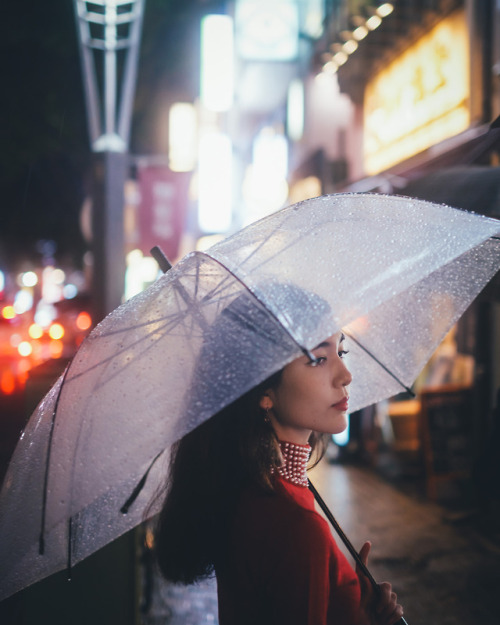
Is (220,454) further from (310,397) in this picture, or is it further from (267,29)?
(267,29)

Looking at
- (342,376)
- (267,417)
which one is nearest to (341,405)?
(342,376)

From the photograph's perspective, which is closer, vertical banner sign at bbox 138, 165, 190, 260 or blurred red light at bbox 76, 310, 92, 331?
vertical banner sign at bbox 138, 165, 190, 260

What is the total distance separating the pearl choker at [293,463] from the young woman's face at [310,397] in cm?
3

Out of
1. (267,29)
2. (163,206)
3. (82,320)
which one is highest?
(267,29)

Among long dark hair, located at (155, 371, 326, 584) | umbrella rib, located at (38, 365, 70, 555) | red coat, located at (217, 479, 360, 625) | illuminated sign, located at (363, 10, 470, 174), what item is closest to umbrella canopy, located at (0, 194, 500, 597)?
umbrella rib, located at (38, 365, 70, 555)

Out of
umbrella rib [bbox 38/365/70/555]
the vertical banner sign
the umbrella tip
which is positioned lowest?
the vertical banner sign

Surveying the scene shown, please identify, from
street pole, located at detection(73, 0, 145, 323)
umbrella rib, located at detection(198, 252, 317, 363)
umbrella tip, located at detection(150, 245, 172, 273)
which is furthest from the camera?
street pole, located at detection(73, 0, 145, 323)

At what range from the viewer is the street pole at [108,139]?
6332 millimetres

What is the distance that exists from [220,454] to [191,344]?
0.40 meters

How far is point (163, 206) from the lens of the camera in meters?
12.1

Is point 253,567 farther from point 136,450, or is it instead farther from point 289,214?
point 289,214

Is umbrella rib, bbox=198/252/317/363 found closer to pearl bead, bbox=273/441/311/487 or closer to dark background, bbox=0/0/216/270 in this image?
pearl bead, bbox=273/441/311/487

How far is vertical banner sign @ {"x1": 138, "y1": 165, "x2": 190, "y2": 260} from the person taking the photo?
39.3ft

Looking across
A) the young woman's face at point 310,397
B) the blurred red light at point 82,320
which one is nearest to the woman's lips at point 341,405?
the young woman's face at point 310,397
